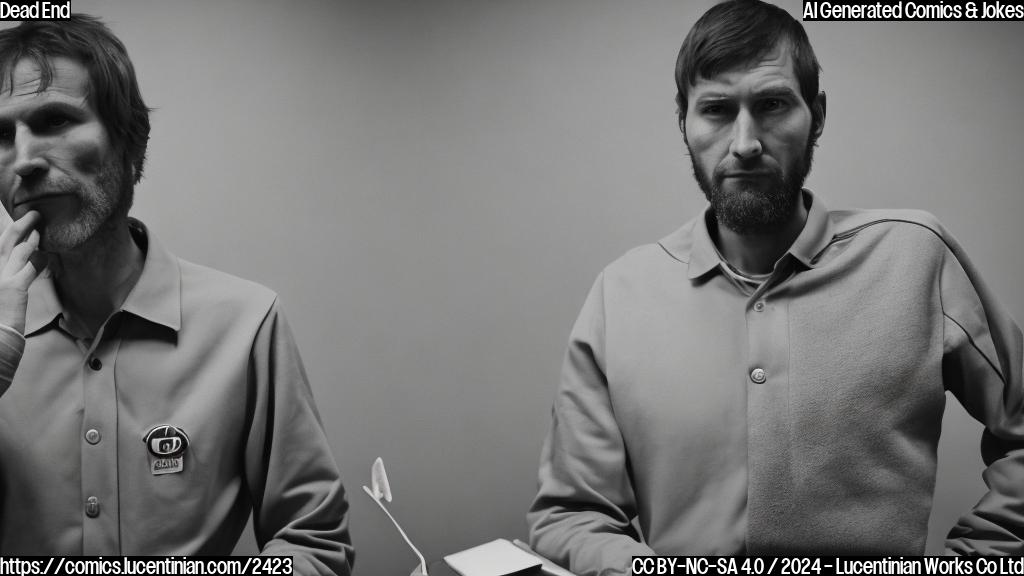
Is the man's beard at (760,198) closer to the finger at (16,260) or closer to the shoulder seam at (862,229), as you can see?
the shoulder seam at (862,229)

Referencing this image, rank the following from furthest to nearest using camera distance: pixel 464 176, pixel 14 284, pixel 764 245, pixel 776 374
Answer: pixel 464 176, pixel 764 245, pixel 776 374, pixel 14 284

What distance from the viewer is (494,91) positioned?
6.77 ft

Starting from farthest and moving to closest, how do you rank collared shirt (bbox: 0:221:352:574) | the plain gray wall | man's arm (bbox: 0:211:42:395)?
the plain gray wall, collared shirt (bbox: 0:221:352:574), man's arm (bbox: 0:211:42:395)

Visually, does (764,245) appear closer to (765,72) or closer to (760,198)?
(760,198)

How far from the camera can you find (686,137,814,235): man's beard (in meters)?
1.46

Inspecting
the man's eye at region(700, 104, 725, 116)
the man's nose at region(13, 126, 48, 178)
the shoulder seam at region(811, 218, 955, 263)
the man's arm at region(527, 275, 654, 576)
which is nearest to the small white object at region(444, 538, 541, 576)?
the man's arm at region(527, 275, 654, 576)

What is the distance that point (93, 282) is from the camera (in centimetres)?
145

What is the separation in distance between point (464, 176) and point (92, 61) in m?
0.90

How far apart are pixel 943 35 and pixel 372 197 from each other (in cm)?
142

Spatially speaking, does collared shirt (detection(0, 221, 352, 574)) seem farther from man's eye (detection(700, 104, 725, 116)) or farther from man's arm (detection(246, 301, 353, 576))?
man's eye (detection(700, 104, 725, 116))

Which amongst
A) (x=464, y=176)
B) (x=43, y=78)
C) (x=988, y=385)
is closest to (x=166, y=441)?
(x=43, y=78)

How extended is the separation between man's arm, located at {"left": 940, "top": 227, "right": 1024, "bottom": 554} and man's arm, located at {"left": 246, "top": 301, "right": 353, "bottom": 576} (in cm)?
107

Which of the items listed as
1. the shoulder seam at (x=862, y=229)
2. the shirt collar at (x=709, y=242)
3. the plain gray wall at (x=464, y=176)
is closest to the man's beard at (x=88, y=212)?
the plain gray wall at (x=464, y=176)

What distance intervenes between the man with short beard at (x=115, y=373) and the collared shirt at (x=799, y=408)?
515 millimetres
